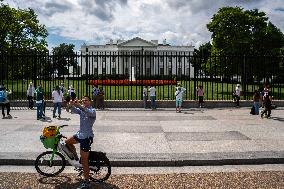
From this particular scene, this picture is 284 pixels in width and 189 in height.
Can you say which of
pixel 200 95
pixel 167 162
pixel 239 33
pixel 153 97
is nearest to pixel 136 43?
pixel 239 33

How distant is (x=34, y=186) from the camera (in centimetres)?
689

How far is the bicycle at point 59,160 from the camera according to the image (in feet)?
23.9

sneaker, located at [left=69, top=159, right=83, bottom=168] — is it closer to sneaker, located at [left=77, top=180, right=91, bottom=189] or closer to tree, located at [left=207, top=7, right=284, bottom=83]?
sneaker, located at [left=77, top=180, right=91, bottom=189]

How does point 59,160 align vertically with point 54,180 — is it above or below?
above

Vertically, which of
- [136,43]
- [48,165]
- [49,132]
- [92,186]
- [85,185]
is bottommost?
[92,186]

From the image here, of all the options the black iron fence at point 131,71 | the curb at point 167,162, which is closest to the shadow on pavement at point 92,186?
the curb at point 167,162

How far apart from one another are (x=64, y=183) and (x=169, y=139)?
15.8 ft

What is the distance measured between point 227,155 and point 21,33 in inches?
1030

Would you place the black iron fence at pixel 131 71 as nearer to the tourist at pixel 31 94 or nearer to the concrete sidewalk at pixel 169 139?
the tourist at pixel 31 94

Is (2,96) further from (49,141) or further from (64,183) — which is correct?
(64,183)

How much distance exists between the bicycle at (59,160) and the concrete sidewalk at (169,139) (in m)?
1.08

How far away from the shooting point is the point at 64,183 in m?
7.14

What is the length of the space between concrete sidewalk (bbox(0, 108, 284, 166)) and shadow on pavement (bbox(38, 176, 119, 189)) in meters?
1.40

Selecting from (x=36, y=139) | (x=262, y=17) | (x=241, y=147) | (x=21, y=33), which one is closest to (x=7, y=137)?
(x=36, y=139)
